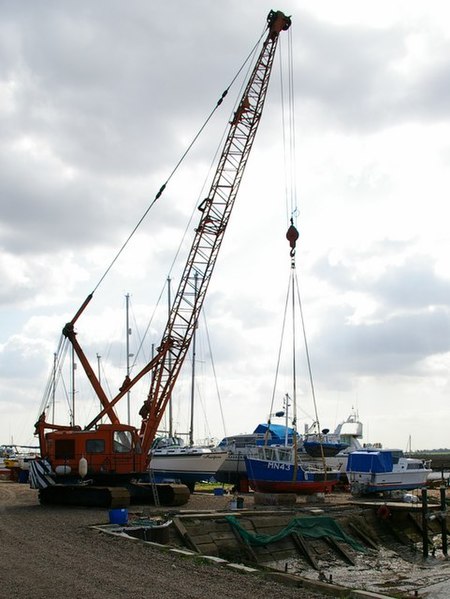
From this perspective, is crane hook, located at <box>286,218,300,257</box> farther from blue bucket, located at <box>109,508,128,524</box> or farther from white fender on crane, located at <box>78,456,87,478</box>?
blue bucket, located at <box>109,508,128,524</box>

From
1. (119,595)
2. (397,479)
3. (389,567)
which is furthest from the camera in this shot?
(397,479)

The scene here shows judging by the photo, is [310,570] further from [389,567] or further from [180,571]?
[180,571]

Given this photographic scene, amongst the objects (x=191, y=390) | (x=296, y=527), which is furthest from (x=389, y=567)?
(x=191, y=390)

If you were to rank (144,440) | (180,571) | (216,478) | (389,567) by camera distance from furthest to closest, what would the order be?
(216,478)
(144,440)
(389,567)
(180,571)

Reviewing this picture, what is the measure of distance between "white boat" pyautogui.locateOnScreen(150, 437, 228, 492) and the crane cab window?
39.1 feet

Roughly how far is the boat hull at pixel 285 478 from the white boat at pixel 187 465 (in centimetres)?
344

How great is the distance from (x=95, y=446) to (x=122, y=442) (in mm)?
1220

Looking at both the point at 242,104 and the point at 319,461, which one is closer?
the point at 242,104

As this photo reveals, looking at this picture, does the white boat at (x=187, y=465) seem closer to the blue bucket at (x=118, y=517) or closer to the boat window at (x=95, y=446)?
the boat window at (x=95, y=446)

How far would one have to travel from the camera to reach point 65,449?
31609 millimetres

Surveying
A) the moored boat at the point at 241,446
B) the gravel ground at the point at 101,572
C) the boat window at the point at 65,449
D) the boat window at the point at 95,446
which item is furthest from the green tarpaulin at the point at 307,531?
the moored boat at the point at 241,446

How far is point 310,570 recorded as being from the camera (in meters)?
23.1

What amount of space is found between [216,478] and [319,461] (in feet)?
23.9

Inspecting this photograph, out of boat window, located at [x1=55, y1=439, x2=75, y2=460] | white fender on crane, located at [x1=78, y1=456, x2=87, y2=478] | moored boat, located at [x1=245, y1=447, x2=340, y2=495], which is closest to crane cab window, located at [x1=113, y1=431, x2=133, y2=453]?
boat window, located at [x1=55, y1=439, x2=75, y2=460]
